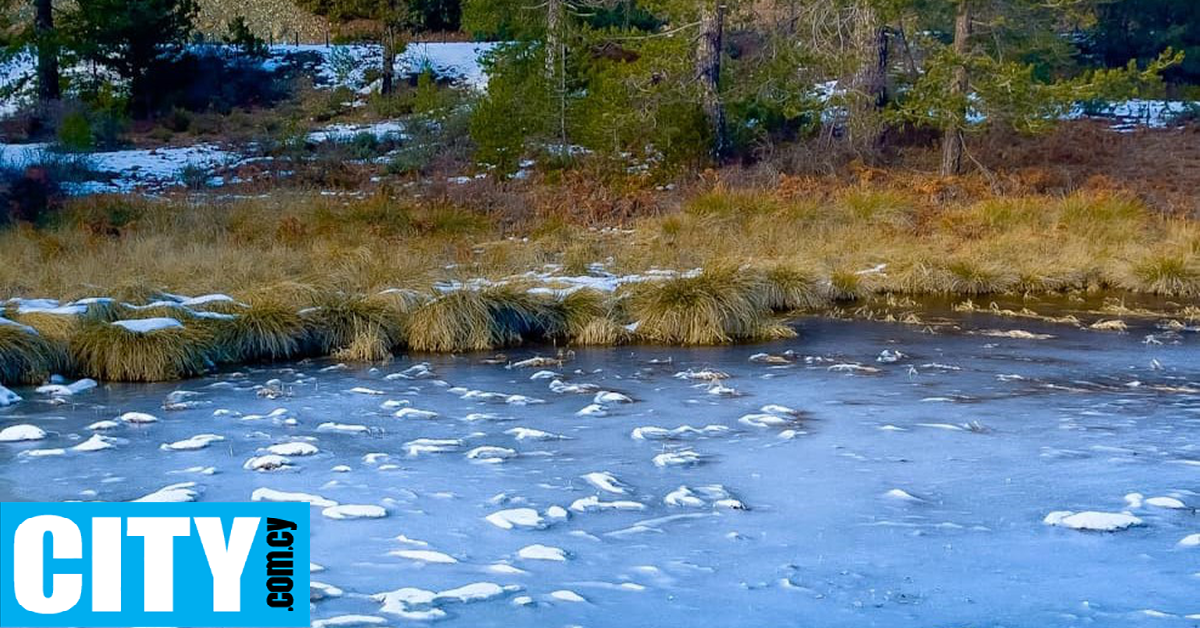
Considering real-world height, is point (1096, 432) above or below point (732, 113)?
below

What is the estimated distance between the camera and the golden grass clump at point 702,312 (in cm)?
1448

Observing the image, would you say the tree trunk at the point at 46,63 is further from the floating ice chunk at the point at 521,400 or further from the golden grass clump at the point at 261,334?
the floating ice chunk at the point at 521,400

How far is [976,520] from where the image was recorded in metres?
7.81

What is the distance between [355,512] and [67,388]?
485 cm

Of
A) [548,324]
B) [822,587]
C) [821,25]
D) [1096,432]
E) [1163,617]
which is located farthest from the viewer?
[821,25]

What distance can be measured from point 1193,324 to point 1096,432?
6022mm

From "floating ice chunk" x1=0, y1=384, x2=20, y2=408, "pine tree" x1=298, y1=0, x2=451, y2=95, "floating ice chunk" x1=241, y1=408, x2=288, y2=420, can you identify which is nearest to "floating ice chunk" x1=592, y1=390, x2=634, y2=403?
"floating ice chunk" x1=241, y1=408, x2=288, y2=420

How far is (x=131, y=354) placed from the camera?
1248cm

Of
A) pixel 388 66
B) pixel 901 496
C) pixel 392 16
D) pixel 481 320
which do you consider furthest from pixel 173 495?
pixel 392 16

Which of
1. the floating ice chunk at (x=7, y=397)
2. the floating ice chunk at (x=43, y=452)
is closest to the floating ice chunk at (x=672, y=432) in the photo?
the floating ice chunk at (x=43, y=452)

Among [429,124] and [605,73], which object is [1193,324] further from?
[429,124]

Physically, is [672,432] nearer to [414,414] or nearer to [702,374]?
[414,414]

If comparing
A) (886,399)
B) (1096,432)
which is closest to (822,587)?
(1096,432)

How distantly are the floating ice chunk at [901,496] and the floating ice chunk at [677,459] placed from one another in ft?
4.26
